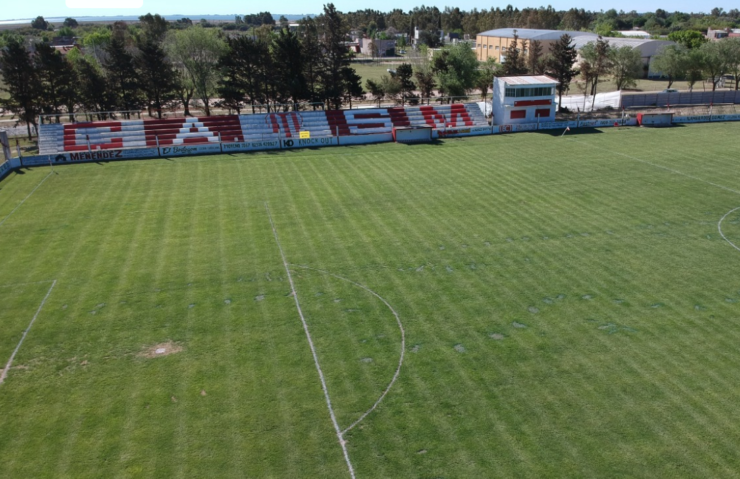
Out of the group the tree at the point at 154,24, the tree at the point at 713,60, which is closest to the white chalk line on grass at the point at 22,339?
the tree at the point at 713,60

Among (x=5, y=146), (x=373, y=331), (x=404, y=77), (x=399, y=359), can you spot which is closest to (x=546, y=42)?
(x=404, y=77)

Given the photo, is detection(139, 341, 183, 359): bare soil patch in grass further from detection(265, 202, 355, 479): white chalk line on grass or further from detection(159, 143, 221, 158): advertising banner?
detection(159, 143, 221, 158): advertising banner

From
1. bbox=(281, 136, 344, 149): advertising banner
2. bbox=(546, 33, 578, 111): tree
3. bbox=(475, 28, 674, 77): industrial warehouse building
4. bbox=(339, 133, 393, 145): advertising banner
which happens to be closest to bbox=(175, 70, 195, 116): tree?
bbox=(281, 136, 344, 149): advertising banner

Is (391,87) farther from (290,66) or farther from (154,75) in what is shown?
(154,75)

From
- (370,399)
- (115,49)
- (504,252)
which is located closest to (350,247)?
(504,252)

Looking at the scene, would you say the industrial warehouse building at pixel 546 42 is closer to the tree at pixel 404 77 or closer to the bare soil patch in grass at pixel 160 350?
the tree at pixel 404 77

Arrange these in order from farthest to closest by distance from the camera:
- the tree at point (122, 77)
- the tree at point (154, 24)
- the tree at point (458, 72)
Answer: the tree at point (154, 24) < the tree at point (458, 72) < the tree at point (122, 77)

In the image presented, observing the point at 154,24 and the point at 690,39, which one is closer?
the point at 690,39
